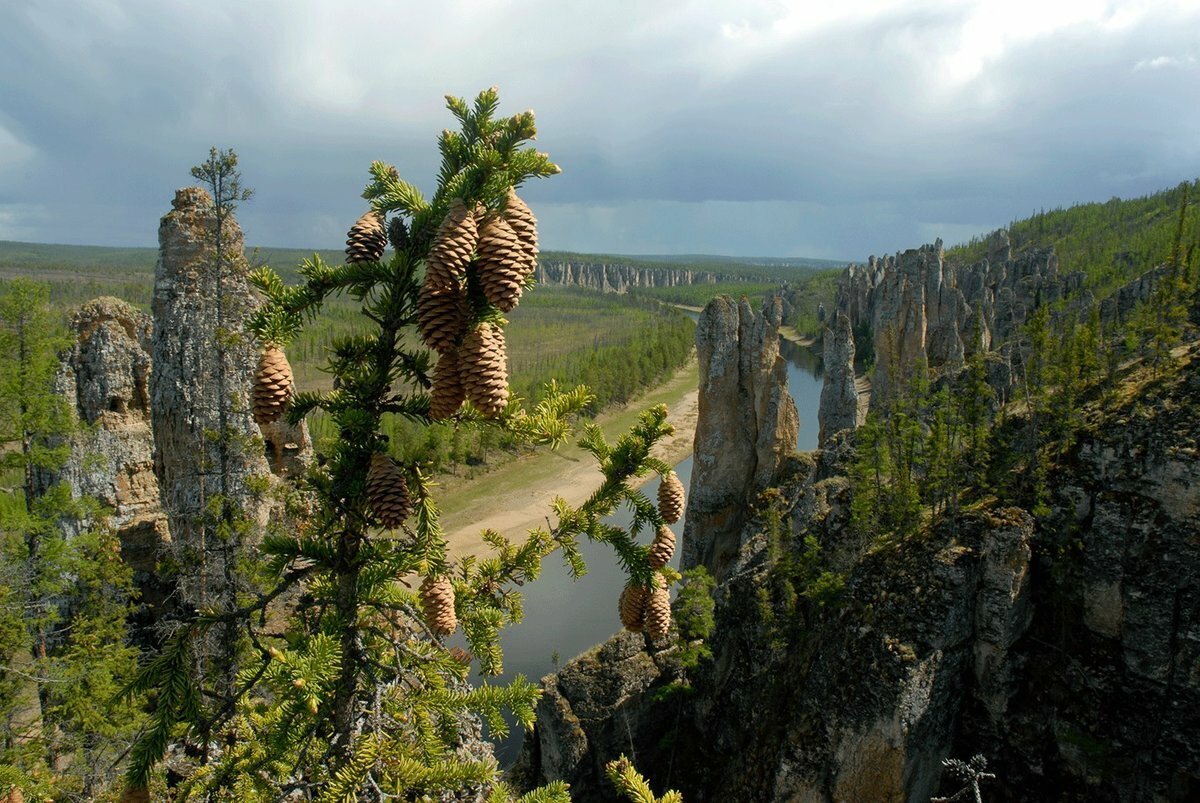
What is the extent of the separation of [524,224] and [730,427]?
18178 millimetres

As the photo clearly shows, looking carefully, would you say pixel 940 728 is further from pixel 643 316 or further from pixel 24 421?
pixel 643 316

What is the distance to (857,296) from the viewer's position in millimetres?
77812

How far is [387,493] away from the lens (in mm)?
2342

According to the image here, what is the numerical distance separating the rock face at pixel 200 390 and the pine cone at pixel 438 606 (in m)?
10.1

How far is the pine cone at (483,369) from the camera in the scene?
223cm

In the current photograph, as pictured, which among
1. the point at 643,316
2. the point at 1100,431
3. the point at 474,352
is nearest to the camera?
the point at 474,352

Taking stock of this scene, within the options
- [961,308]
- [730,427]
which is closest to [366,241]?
[730,427]

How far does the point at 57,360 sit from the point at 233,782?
14318mm

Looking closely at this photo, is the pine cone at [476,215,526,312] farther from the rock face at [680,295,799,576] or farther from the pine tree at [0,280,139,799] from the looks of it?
the rock face at [680,295,799,576]

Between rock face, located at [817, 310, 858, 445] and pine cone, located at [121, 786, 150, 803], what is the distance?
24836 millimetres

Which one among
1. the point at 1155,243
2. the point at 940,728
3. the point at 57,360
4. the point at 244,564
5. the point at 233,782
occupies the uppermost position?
the point at 1155,243

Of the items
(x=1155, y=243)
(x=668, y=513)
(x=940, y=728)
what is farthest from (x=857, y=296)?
(x=668, y=513)

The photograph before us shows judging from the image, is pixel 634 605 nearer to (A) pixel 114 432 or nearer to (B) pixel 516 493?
(A) pixel 114 432

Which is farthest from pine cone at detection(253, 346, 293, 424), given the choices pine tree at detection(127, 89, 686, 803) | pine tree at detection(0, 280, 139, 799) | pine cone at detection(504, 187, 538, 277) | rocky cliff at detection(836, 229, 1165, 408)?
rocky cliff at detection(836, 229, 1165, 408)
